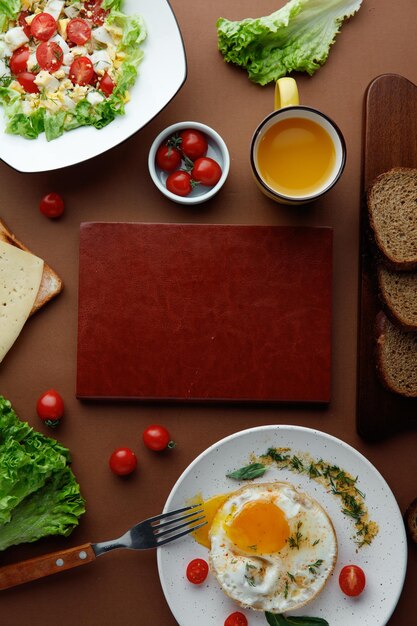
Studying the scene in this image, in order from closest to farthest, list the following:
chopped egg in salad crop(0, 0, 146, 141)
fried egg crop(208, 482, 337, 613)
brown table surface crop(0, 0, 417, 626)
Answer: fried egg crop(208, 482, 337, 613)
chopped egg in salad crop(0, 0, 146, 141)
brown table surface crop(0, 0, 417, 626)

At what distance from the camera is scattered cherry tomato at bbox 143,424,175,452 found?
2510 millimetres

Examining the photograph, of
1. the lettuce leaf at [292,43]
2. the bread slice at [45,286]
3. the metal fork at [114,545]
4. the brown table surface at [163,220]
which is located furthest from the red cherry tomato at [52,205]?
the metal fork at [114,545]

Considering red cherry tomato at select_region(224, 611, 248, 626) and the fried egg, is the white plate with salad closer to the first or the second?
the fried egg

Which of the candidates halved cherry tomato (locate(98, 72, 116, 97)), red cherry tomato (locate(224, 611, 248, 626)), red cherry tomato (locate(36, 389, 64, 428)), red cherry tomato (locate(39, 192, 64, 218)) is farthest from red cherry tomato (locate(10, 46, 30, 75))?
red cherry tomato (locate(224, 611, 248, 626))

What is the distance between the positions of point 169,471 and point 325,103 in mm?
1497

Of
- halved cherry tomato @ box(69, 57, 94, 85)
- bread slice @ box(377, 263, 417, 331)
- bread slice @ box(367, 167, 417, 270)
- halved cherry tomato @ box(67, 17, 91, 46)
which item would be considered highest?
halved cherry tomato @ box(67, 17, 91, 46)

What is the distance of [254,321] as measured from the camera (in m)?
2.55

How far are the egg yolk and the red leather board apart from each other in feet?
1.33

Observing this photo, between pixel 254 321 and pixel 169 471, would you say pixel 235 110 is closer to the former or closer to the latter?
pixel 254 321

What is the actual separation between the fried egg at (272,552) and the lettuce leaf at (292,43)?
5.09ft

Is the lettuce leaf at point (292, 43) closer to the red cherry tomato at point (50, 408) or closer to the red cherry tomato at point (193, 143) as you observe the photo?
the red cherry tomato at point (193, 143)

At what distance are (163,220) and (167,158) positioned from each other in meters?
0.23

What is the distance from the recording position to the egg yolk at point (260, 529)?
233cm

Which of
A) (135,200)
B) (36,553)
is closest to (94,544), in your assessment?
(36,553)
